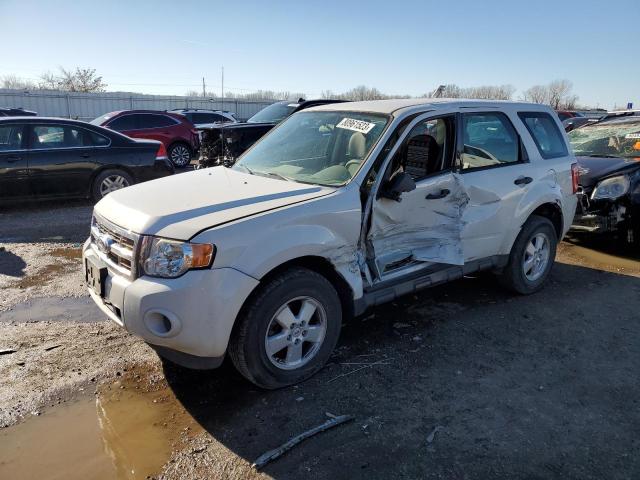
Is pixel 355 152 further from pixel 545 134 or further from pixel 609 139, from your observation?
pixel 609 139

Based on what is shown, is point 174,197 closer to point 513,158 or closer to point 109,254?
point 109,254

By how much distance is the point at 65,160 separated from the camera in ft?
26.7

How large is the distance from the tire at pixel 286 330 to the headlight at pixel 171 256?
0.42 m

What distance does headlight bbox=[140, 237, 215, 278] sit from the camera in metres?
2.84

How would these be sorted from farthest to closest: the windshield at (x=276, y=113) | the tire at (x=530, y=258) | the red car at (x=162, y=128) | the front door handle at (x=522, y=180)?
the red car at (x=162, y=128) < the windshield at (x=276, y=113) < the tire at (x=530, y=258) < the front door handle at (x=522, y=180)

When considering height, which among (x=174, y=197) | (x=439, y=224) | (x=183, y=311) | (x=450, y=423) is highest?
(x=174, y=197)

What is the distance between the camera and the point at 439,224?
4.15 metres

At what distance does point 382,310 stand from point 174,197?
2203mm

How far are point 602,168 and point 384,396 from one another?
16.6 ft

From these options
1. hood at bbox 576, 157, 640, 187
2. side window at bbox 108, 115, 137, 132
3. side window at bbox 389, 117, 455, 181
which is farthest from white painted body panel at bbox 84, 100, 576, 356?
side window at bbox 108, 115, 137, 132

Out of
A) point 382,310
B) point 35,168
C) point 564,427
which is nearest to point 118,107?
point 35,168

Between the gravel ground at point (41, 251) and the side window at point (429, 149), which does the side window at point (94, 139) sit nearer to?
the gravel ground at point (41, 251)

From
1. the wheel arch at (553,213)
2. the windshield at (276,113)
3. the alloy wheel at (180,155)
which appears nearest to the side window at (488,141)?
the wheel arch at (553,213)

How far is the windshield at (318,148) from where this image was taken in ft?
12.4
